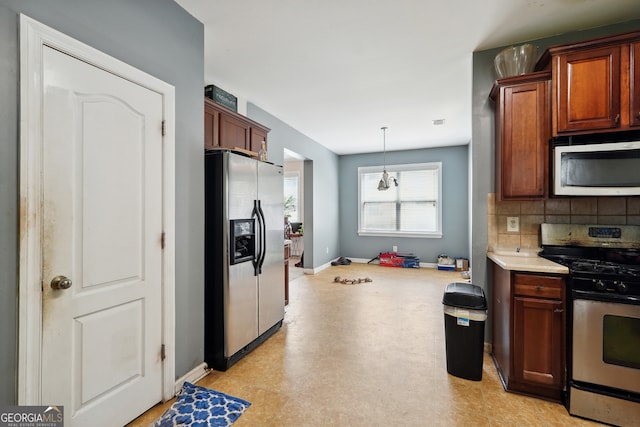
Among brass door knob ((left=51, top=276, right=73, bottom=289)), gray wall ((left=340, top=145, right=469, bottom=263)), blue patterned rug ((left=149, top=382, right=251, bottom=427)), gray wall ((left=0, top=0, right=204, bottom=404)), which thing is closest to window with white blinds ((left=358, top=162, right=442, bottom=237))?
gray wall ((left=340, top=145, right=469, bottom=263))

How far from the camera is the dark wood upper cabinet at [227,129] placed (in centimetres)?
286

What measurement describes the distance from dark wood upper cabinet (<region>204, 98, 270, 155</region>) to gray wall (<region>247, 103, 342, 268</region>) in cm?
75

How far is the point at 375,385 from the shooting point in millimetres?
2215

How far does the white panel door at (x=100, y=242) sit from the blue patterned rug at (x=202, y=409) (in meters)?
0.17

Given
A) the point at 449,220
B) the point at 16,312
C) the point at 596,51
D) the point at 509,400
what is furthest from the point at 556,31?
the point at 449,220

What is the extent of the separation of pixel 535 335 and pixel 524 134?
1.51 m

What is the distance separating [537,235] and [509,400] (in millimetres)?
1371

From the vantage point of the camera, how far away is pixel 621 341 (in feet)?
5.87

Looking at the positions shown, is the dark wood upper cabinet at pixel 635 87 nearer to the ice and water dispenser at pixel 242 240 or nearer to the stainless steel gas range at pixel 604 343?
the stainless steel gas range at pixel 604 343

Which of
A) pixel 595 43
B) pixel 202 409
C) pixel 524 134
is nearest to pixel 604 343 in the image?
pixel 524 134

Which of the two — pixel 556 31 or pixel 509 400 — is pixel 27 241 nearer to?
pixel 509 400

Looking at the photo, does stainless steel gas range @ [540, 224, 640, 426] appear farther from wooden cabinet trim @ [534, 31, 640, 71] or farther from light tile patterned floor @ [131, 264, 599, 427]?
wooden cabinet trim @ [534, 31, 640, 71]

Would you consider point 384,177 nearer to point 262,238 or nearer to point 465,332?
point 262,238

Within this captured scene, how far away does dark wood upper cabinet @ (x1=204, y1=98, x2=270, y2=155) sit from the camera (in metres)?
2.86
